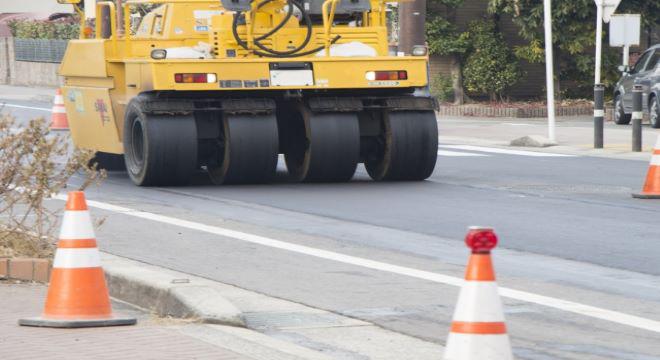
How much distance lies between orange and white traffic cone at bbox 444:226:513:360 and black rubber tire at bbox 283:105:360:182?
→ 10959 mm

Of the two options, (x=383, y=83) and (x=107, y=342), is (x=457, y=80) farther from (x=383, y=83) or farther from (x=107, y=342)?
(x=107, y=342)

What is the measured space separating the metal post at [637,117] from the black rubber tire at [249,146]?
22.8 feet

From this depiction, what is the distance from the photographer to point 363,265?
35.7ft

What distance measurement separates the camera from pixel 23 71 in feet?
174

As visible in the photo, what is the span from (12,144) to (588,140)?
16350mm

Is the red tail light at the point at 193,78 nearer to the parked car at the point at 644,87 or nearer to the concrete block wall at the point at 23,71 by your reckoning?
the parked car at the point at 644,87

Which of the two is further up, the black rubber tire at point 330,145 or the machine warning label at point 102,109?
the machine warning label at point 102,109

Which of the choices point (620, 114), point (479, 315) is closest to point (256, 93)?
point (479, 315)

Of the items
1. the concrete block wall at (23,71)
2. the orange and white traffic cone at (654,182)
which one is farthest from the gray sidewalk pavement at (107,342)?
the concrete block wall at (23,71)

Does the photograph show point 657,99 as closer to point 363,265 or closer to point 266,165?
point 266,165

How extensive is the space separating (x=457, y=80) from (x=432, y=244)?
22.9 metres

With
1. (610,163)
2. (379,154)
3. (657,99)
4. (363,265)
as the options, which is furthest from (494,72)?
(363,265)

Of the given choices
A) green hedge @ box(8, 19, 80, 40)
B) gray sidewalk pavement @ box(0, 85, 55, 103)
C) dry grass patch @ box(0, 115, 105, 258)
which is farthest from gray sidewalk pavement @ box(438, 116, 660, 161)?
green hedge @ box(8, 19, 80, 40)

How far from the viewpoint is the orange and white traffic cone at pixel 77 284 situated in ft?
26.8
